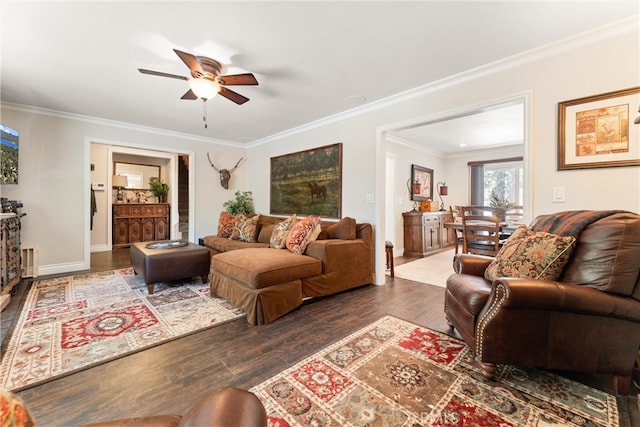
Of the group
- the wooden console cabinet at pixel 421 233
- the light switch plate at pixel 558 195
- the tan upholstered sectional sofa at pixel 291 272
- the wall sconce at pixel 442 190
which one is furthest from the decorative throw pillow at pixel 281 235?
the wall sconce at pixel 442 190

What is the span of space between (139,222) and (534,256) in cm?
742

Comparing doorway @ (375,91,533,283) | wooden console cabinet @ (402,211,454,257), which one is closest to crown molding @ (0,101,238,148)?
doorway @ (375,91,533,283)

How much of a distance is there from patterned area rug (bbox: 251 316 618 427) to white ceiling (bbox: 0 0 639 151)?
2.40 metres

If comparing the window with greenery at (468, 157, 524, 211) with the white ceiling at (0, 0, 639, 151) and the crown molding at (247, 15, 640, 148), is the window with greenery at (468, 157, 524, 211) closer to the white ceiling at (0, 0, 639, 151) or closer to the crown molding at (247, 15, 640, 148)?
the crown molding at (247, 15, 640, 148)

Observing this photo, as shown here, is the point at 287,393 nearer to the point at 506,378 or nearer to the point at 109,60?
the point at 506,378

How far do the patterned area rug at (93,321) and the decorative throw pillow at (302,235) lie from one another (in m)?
0.91

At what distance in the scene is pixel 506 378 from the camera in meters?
1.62

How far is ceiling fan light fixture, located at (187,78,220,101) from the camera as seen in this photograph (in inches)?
91.7

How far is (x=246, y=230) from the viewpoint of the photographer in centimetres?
426

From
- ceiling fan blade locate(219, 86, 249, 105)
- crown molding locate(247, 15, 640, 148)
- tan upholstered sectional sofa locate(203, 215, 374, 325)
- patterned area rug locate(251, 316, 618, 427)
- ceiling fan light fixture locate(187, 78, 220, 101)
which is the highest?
crown molding locate(247, 15, 640, 148)

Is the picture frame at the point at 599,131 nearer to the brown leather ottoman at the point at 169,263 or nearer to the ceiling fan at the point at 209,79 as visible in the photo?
the ceiling fan at the point at 209,79

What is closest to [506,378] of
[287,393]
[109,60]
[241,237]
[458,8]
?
[287,393]

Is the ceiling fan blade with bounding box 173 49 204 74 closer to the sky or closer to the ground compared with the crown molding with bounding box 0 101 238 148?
closer to the ground

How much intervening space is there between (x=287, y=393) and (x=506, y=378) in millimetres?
1345
